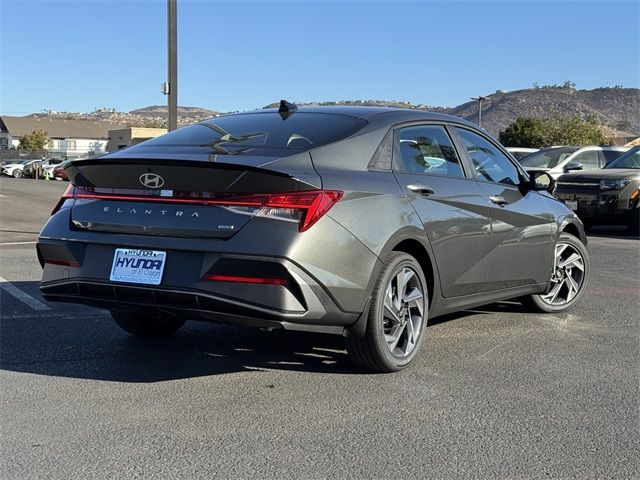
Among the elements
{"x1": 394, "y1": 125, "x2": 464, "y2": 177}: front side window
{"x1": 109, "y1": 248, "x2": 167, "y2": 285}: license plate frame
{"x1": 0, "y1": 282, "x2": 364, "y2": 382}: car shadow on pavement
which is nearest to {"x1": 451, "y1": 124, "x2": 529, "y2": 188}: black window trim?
{"x1": 394, "y1": 125, "x2": 464, "y2": 177}: front side window

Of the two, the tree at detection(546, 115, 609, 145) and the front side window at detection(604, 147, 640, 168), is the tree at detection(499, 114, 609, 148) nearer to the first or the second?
the tree at detection(546, 115, 609, 145)

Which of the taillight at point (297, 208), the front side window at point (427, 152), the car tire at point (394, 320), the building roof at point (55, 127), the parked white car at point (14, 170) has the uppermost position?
the front side window at point (427, 152)

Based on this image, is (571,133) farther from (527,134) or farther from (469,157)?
(469,157)

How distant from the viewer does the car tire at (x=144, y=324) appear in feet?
18.7

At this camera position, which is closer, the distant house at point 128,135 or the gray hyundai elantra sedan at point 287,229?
the gray hyundai elantra sedan at point 287,229

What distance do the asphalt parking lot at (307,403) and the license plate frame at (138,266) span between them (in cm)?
63

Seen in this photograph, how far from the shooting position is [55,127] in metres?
114

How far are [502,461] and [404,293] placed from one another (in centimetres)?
163

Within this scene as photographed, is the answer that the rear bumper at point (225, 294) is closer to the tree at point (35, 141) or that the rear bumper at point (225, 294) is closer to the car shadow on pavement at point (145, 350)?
the car shadow on pavement at point (145, 350)

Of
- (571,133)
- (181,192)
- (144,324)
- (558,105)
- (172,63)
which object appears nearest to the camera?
(181,192)

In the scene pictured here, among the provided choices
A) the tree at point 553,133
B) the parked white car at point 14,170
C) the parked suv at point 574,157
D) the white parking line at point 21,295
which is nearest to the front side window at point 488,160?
the white parking line at point 21,295

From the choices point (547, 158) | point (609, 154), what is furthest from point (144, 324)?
point (609, 154)

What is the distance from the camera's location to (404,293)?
504 cm

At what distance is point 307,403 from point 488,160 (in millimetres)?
2839
